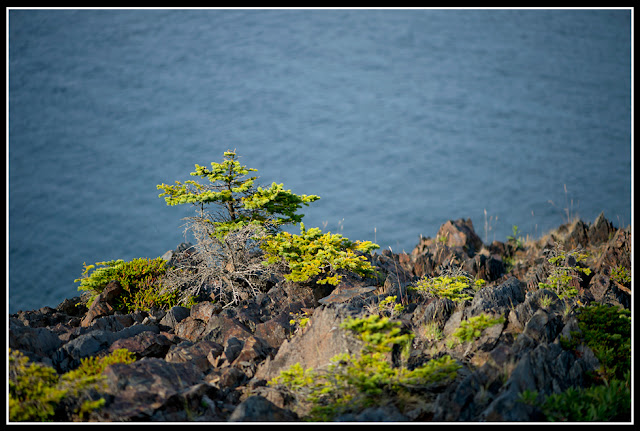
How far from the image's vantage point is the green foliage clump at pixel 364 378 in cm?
561

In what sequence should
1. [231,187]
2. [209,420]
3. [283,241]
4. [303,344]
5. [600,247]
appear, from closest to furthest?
[209,420] → [303,344] → [283,241] → [231,187] → [600,247]

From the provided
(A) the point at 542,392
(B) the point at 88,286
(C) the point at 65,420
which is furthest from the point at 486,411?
(B) the point at 88,286

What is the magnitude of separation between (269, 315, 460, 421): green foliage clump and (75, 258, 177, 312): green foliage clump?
4.87 m

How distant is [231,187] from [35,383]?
565cm

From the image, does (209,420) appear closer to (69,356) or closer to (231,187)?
(69,356)

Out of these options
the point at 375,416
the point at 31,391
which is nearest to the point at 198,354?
the point at 31,391

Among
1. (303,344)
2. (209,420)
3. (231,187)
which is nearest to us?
(209,420)

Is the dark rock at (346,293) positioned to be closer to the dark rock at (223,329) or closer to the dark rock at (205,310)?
the dark rock at (223,329)

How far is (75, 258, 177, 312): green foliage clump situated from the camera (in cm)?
1005

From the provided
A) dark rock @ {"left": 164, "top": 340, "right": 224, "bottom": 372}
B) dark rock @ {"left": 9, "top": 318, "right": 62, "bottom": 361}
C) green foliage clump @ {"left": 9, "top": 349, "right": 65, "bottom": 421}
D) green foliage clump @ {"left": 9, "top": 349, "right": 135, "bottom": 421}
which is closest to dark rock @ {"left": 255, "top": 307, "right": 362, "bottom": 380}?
dark rock @ {"left": 164, "top": 340, "right": 224, "bottom": 372}

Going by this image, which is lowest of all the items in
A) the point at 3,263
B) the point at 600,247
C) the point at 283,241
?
the point at 600,247

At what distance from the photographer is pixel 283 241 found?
994 centimetres

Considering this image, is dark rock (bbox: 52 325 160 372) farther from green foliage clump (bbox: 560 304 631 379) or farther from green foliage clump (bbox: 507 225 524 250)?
green foliage clump (bbox: 507 225 524 250)

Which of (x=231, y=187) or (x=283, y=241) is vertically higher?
(x=231, y=187)
